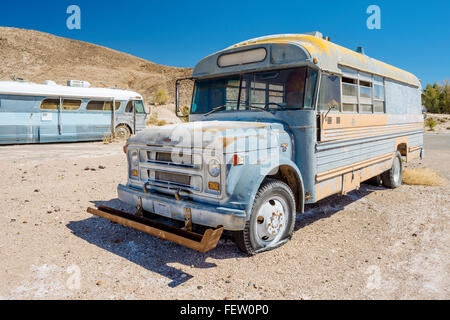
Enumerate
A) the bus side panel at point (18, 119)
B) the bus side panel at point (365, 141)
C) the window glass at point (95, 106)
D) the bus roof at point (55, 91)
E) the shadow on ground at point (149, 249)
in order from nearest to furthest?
1. the shadow on ground at point (149, 249)
2. the bus side panel at point (365, 141)
3. the bus side panel at point (18, 119)
4. the bus roof at point (55, 91)
5. the window glass at point (95, 106)

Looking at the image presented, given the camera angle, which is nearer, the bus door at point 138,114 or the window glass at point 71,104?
the window glass at point 71,104

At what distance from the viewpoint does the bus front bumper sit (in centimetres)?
346

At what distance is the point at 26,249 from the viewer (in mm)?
4117

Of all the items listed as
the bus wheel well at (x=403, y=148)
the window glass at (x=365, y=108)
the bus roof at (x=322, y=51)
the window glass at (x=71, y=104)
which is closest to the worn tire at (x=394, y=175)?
the bus wheel well at (x=403, y=148)

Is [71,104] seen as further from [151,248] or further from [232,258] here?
[232,258]

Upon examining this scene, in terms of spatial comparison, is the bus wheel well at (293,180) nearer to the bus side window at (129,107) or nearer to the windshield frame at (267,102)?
the windshield frame at (267,102)

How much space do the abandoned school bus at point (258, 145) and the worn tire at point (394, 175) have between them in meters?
1.63

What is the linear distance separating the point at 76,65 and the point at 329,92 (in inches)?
2641

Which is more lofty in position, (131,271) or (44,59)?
(44,59)

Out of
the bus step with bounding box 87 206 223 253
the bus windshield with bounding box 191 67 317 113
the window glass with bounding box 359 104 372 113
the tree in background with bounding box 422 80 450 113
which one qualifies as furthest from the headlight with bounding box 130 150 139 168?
the tree in background with bounding box 422 80 450 113

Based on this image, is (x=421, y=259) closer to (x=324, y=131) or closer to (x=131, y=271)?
(x=324, y=131)

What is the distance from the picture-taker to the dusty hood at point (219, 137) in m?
3.59
